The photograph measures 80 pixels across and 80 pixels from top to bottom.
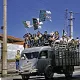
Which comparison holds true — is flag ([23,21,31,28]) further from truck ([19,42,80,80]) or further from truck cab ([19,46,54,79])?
truck cab ([19,46,54,79])

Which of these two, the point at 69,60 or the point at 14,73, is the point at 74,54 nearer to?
the point at 69,60

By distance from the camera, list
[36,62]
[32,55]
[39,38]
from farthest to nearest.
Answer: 1. [39,38]
2. [32,55]
3. [36,62]

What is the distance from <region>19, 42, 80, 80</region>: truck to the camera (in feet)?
72.4

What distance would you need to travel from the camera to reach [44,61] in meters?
22.4

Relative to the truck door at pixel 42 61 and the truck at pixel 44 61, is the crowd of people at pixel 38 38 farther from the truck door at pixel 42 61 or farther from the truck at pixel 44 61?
the truck door at pixel 42 61

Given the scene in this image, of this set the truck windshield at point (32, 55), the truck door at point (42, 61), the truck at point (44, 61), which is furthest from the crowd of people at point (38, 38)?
the truck windshield at point (32, 55)

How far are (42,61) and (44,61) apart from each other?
5.7 inches

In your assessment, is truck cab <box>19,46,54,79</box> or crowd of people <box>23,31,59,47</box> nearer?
truck cab <box>19,46,54,79</box>

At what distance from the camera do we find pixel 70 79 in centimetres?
2384

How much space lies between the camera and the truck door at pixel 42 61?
22.2 meters

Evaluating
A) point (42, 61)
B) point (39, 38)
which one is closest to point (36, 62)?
point (42, 61)

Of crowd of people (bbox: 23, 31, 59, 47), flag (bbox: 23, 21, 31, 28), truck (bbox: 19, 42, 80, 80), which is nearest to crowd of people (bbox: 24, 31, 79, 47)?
crowd of people (bbox: 23, 31, 59, 47)

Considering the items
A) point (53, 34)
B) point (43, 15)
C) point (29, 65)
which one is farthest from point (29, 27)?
point (29, 65)

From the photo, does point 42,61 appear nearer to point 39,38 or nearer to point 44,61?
point 44,61
